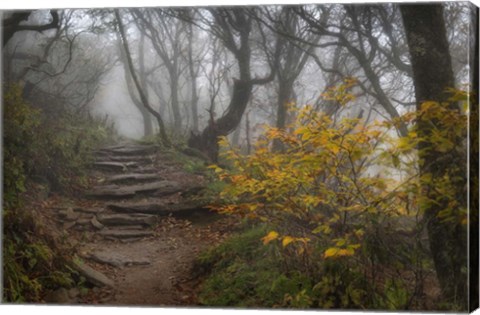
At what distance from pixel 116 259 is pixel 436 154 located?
9.20 ft

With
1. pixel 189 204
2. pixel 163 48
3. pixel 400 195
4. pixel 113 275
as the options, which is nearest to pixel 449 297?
pixel 400 195

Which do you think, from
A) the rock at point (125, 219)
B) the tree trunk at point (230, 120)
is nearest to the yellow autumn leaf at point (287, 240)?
the tree trunk at point (230, 120)

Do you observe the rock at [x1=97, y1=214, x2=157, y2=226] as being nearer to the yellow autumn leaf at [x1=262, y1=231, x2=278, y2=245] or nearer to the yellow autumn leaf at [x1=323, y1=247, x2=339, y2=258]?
the yellow autumn leaf at [x1=262, y1=231, x2=278, y2=245]

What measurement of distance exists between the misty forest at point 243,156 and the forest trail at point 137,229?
0.01 meters

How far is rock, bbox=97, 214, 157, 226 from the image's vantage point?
5.72 meters

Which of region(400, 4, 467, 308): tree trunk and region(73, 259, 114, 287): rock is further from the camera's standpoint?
region(73, 259, 114, 287): rock

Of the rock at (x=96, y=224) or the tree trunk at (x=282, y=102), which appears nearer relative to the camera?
the tree trunk at (x=282, y=102)

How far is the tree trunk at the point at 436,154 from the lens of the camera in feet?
16.7

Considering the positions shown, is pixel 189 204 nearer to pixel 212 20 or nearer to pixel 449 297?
pixel 212 20

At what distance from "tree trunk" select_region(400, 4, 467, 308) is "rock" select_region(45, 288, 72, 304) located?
3.08 m

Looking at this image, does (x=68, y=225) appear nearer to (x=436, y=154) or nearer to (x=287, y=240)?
(x=287, y=240)

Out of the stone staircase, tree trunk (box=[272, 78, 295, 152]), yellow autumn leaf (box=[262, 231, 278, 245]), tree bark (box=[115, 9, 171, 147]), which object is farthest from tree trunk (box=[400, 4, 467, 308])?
tree bark (box=[115, 9, 171, 147])

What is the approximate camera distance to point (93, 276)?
223 inches

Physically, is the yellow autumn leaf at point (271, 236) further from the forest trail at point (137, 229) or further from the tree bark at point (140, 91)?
the tree bark at point (140, 91)
